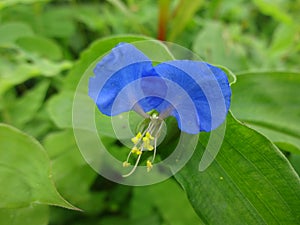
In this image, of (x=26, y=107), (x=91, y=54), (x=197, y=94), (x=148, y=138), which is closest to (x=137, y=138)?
(x=148, y=138)

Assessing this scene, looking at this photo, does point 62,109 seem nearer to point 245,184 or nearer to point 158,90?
point 158,90

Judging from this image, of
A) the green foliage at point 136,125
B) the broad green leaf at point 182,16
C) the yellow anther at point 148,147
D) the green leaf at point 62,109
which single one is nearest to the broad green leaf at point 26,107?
the green foliage at point 136,125

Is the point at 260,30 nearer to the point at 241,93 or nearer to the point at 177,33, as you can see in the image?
the point at 177,33

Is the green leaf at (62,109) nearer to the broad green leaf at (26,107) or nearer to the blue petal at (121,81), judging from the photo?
the broad green leaf at (26,107)

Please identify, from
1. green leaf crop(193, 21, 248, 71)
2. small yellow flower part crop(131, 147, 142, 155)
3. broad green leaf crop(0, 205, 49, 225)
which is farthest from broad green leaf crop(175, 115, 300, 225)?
green leaf crop(193, 21, 248, 71)

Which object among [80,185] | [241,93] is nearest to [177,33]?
[241,93]

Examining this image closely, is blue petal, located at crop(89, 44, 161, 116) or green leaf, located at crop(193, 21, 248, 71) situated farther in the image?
green leaf, located at crop(193, 21, 248, 71)

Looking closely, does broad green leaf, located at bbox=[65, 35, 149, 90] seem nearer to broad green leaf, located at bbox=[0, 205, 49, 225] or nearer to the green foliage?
the green foliage

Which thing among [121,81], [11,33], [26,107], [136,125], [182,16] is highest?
[121,81]
